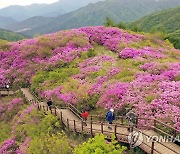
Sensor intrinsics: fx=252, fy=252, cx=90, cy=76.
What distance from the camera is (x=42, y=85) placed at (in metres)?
36.7

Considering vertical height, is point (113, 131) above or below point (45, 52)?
below

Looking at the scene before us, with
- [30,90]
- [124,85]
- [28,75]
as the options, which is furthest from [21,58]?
[124,85]

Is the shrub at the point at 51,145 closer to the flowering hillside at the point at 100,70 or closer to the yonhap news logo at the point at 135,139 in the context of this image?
the yonhap news logo at the point at 135,139

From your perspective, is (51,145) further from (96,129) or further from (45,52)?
(45,52)

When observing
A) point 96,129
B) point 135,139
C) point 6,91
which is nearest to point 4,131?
point 6,91

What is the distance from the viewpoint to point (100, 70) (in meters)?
34.3

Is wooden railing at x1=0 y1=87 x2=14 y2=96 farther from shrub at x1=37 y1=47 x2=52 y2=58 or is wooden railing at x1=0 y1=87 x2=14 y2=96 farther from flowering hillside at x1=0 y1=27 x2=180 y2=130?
shrub at x1=37 y1=47 x2=52 y2=58

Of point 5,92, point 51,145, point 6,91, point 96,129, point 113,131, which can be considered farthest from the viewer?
point 6,91

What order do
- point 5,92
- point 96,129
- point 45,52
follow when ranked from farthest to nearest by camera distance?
point 45,52
point 5,92
point 96,129

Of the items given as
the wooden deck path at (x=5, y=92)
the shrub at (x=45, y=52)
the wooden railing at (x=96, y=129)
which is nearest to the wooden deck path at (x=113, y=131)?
the wooden railing at (x=96, y=129)

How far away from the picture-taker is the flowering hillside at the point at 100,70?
23703 mm

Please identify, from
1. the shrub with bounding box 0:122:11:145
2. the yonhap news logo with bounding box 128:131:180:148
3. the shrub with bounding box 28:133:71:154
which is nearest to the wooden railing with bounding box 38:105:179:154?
the yonhap news logo with bounding box 128:131:180:148

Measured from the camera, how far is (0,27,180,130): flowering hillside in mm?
23703

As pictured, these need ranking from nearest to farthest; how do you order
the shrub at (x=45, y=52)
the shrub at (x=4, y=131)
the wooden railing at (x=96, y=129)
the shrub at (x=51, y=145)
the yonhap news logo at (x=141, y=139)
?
the yonhap news logo at (x=141, y=139) < the wooden railing at (x=96, y=129) < the shrub at (x=51, y=145) < the shrub at (x=4, y=131) < the shrub at (x=45, y=52)
